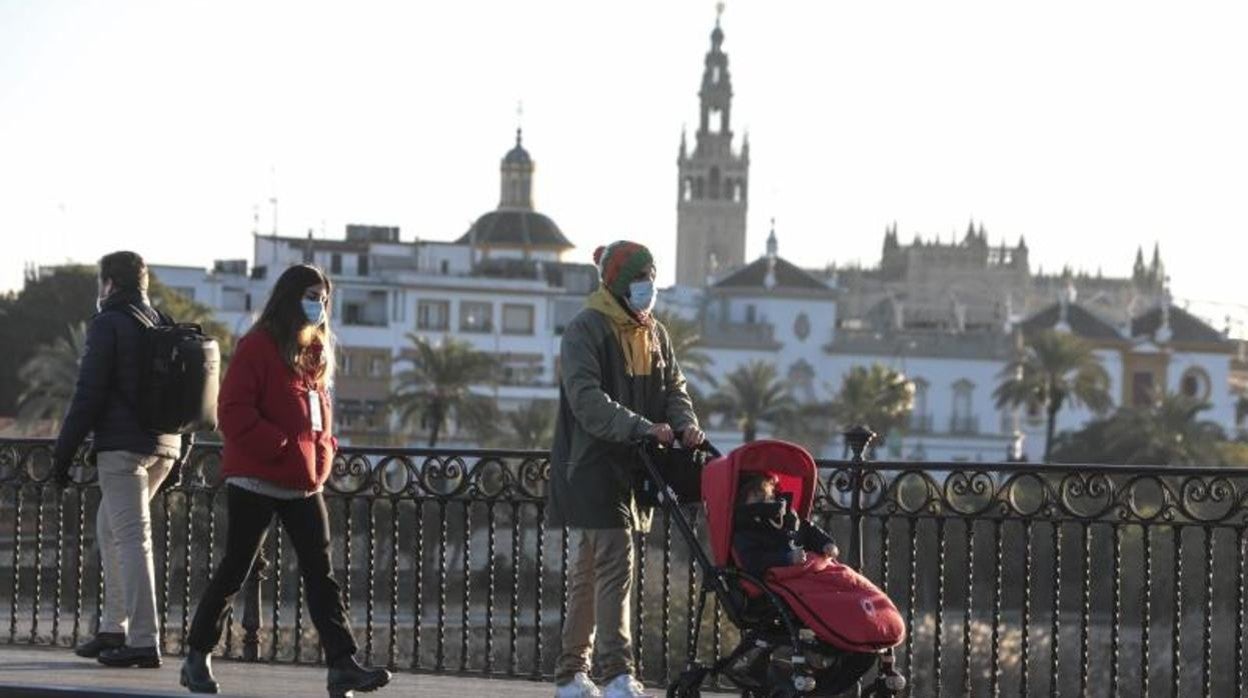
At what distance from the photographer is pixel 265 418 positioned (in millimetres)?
11578

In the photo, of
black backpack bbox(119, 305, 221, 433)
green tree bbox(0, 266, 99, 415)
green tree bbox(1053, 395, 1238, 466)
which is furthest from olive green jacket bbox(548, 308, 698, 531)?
green tree bbox(0, 266, 99, 415)

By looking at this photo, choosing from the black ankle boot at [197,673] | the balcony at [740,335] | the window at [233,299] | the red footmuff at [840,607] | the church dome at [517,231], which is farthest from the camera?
the church dome at [517,231]

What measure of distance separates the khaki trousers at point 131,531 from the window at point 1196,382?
14679 cm

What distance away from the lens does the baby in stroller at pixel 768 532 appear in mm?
11055

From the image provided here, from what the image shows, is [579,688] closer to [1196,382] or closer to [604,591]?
[604,591]

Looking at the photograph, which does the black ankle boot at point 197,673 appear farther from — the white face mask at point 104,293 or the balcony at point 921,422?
the balcony at point 921,422

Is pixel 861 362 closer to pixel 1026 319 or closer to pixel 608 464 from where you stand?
pixel 1026 319

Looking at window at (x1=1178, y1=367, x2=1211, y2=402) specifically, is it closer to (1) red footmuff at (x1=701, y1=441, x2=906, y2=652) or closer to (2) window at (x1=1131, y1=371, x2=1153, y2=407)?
(2) window at (x1=1131, y1=371, x2=1153, y2=407)

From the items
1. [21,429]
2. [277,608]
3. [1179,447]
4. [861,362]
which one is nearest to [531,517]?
[21,429]

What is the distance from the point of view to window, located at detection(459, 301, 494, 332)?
132m

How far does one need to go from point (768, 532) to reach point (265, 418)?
6.39 feet

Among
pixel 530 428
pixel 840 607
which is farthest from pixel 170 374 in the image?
pixel 530 428

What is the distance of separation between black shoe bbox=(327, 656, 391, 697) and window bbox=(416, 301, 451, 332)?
118447 mm

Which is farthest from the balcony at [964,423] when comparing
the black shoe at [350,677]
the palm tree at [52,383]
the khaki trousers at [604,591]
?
the black shoe at [350,677]
